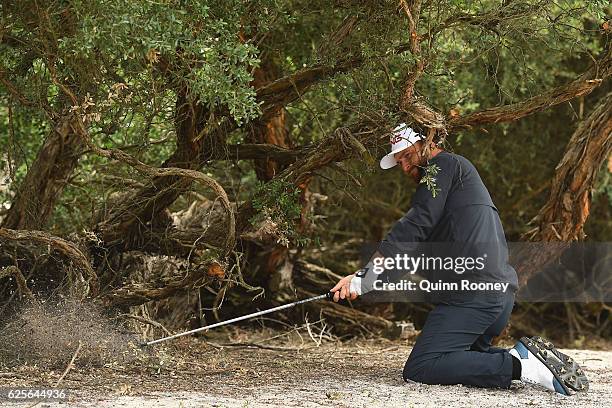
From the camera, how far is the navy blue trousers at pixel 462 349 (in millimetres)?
5426

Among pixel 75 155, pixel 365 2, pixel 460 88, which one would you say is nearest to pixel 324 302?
pixel 460 88

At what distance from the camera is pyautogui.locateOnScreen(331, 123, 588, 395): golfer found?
213 inches

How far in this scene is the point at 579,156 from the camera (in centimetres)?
766

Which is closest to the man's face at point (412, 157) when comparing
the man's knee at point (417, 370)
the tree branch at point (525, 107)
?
the tree branch at point (525, 107)

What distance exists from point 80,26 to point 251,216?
2057 millimetres

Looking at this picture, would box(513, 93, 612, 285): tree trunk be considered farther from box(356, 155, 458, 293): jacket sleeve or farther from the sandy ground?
box(356, 155, 458, 293): jacket sleeve

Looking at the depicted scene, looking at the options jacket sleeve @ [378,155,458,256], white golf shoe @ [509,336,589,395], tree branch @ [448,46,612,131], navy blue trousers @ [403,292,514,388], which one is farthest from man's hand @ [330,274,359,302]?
tree branch @ [448,46,612,131]

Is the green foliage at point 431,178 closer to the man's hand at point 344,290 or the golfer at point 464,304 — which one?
the golfer at point 464,304

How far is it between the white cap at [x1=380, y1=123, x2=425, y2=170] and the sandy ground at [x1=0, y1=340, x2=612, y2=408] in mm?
1288

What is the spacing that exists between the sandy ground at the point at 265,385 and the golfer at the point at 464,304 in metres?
0.11

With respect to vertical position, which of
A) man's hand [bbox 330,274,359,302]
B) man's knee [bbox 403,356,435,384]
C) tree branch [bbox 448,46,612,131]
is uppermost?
tree branch [bbox 448,46,612,131]

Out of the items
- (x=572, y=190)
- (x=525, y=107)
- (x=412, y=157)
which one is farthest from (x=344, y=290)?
(x=572, y=190)

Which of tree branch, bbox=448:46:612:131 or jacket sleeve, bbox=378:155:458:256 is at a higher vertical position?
tree branch, bbox=448:46:612:131

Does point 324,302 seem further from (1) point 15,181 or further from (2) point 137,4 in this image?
(2) point 137,4
